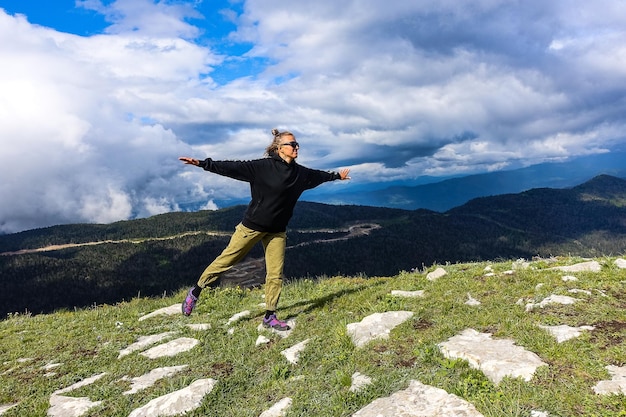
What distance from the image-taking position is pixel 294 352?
6.71 metres

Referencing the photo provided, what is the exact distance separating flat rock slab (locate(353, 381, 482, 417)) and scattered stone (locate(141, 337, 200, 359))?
479cm

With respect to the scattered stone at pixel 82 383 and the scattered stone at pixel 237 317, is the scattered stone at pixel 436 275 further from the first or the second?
the scattered stone at pixel 82 383

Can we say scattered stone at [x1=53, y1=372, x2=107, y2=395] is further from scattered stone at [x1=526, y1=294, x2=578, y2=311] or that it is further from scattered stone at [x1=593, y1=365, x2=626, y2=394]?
scattered stone at [x1=526, y1=294, x2=578, y2=311]

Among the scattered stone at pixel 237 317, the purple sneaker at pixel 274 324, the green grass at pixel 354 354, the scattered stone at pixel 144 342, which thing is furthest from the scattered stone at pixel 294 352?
the scattered stone at pixel 144 342

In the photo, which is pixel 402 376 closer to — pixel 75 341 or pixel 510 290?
pixel 510 290

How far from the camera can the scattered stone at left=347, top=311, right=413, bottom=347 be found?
266 inches

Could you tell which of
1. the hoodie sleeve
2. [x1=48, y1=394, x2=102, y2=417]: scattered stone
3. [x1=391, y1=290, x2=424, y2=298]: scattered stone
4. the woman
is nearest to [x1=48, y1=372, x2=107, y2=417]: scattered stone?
[x1=48, y1=394, x2=102, y2=417]: scattered stone

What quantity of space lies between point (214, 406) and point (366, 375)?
2.32m

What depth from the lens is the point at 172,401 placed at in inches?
216

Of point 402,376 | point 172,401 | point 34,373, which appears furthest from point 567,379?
point 34,373

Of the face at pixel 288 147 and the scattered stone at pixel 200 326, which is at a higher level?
the face at pixel 288 147

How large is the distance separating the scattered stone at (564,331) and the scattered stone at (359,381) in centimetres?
293

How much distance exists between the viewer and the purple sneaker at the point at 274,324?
821 centimetres

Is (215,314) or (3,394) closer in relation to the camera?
(3,394)
